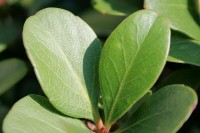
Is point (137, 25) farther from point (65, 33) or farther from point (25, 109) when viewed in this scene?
point (25, 109)

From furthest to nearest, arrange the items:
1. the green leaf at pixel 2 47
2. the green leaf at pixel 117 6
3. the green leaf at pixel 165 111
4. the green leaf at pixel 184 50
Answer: the green leaf at pixel 2 47 < the green leaf at pixel 117 6 < the green leaf at pixel 184 50 < the green leaf at pixel 165 111

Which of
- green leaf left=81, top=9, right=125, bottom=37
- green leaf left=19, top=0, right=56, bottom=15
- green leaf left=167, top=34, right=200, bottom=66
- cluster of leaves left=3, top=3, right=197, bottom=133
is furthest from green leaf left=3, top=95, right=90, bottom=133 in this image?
green leaf left=19, top=0, right=56, bottom=15

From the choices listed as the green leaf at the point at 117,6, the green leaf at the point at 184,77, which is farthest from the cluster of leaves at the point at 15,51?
the green leaf at the point at 184,77

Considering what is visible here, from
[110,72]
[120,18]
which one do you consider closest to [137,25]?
[110,72]

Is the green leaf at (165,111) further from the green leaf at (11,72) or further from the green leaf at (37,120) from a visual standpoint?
the green leaf at (11,72)

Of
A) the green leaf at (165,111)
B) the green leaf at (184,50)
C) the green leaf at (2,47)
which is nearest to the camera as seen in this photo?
the green leaf at (165,111)

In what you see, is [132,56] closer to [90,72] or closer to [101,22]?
[90,72]

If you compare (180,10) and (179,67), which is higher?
(180,10)
